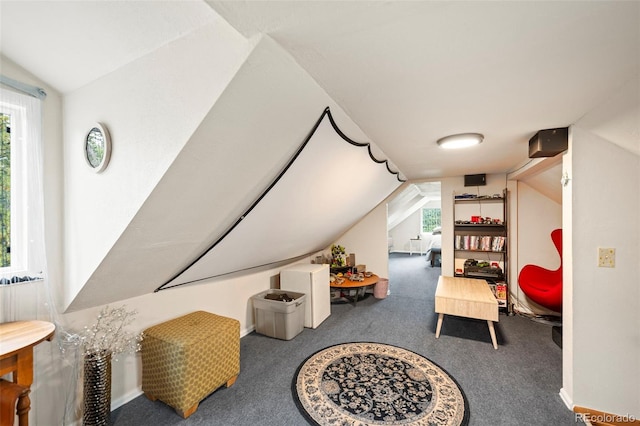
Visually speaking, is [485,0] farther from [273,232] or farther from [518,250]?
[518,250]

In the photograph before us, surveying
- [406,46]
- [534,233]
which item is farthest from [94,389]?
[534,233]

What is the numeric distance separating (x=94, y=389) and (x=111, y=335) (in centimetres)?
34

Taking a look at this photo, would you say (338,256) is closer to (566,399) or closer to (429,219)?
(566,399)

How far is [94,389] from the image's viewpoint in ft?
5.35

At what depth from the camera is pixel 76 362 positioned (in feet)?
5.71

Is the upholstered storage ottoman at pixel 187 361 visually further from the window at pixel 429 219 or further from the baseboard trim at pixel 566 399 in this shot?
the window at pixel 429 219

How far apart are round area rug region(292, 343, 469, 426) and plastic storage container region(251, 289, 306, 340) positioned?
1.60 feet

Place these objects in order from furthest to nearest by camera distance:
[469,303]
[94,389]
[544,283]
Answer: [544,283], [469,303], [94,389]

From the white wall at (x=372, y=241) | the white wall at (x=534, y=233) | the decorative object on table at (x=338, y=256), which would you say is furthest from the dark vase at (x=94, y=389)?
the white wall at (x=534, y=233)

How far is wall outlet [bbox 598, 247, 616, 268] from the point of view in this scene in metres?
1.79

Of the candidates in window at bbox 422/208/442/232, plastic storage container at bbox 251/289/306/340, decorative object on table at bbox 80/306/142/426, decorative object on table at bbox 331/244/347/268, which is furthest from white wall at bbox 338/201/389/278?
window at bbox 422/208/442/232

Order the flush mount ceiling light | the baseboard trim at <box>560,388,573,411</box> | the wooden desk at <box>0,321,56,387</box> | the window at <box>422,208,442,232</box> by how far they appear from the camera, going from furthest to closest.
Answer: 1. the window at <box>422,208,442,232</box>
2. the flush mount ceiling light
3. the baseboard trim at <box>560,388,573,411</box>
4. the wooden desk at <box>0,321,56,387</box>

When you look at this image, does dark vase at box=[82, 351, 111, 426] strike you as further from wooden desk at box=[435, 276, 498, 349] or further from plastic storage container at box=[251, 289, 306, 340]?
wooden desk at box=[435, 276, 498, 349]

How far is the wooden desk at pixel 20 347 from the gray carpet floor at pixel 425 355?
85cm
